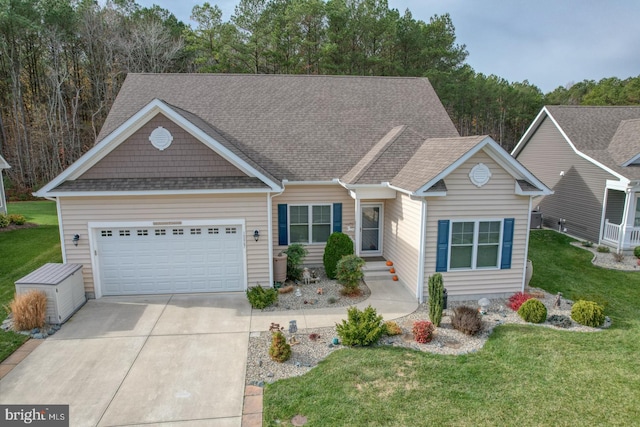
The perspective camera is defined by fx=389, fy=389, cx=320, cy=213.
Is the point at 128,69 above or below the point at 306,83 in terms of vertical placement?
above

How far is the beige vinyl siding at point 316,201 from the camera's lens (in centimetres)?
1361

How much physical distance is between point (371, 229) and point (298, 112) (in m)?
5.71

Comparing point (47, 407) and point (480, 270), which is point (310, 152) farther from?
point (47, 407)

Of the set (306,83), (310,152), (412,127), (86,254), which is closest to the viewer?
(86,254)

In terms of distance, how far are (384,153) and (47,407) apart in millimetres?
10813

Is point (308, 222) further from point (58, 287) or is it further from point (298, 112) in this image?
point (58, 287)

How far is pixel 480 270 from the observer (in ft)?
36.3

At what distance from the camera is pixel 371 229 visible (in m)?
14.2

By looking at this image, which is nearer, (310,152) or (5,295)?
(5,295)

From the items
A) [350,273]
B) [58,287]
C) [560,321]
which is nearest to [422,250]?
[350,273]

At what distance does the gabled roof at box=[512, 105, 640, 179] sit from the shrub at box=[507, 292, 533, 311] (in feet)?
28.9

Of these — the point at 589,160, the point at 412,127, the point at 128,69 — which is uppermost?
the point at 128,69

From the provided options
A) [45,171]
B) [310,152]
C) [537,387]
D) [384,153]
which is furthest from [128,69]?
[537,387]

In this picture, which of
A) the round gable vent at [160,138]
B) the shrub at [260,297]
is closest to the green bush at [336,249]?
the shrub at [260,297]
